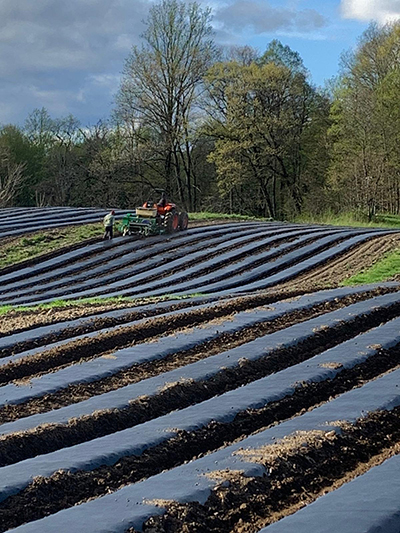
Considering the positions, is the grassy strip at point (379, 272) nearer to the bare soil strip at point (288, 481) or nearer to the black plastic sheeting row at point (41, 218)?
the bare soil strip at point (288, 481)

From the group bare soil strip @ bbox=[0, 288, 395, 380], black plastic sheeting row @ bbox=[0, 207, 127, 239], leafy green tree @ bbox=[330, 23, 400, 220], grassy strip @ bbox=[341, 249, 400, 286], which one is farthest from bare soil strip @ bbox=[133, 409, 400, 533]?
leafy green tree @ bbox=[330, 23, 400, 220]

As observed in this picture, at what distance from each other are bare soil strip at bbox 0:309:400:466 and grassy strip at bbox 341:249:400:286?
4.91 m

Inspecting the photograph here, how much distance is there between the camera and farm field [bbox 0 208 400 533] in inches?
175

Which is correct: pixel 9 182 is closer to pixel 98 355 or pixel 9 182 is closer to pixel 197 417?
pixel 98 355

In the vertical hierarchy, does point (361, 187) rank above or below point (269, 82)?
below

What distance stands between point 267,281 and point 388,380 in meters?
8.15

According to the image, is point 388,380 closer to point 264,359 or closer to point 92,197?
point 264,359

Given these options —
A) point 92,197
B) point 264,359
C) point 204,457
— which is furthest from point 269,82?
point 204,457

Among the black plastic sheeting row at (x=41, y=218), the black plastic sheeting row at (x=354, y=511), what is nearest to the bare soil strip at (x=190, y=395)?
the black plastic sheeting row at (x=354, y=511)

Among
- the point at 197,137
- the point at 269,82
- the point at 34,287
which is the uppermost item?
the point at 269,82

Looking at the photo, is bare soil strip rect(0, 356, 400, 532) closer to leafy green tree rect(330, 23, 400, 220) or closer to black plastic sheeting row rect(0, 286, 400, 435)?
black plastic sheeting row rect(0, 286, 400, 435)

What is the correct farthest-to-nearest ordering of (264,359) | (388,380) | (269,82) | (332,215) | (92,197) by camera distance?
(92,197), (269,82), (332,215), (264,359), (388,380)

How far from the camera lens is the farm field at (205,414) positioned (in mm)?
4457

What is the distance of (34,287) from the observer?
16.3 metres
